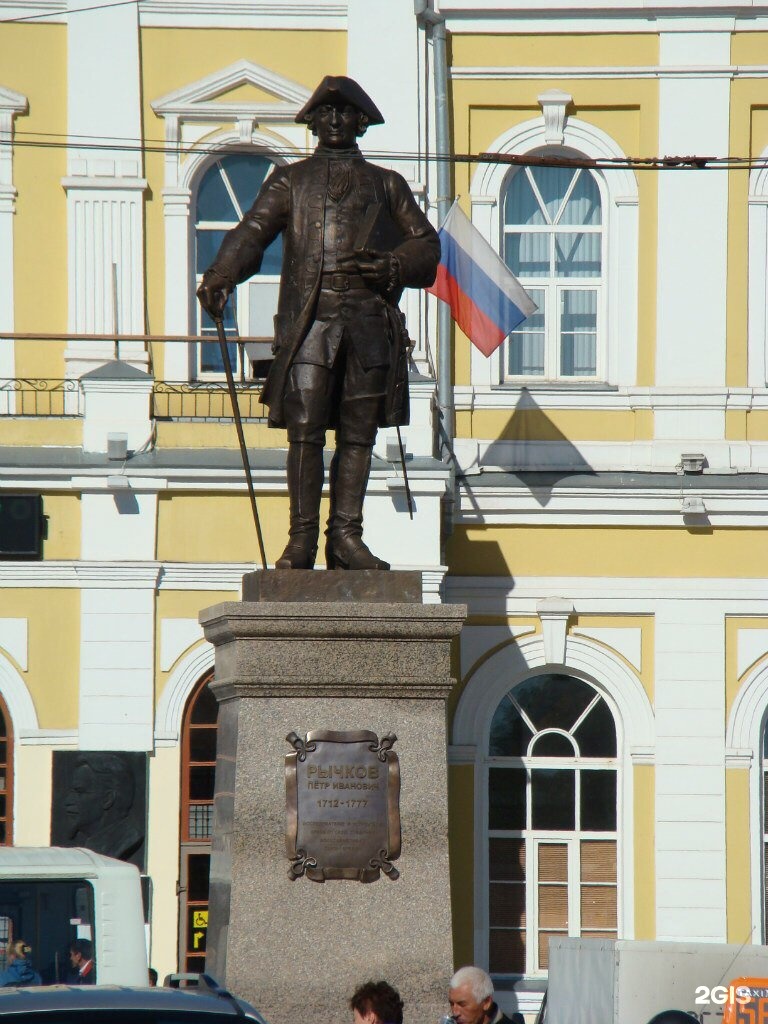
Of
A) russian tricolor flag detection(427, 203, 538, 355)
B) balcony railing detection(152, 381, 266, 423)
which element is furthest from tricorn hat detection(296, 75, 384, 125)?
russian tricolor flag detection(427, 203, 538, 355)

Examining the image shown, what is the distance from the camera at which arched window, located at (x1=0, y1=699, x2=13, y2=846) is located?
16.5 m

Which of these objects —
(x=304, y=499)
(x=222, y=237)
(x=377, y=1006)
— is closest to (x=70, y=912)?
(x=304, y=499)

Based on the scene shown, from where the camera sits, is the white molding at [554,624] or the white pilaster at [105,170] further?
the white molding at [554,624]

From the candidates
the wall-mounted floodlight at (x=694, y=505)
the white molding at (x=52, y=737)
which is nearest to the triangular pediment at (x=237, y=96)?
the wall-mounted floodlight at (x=694, y=505)

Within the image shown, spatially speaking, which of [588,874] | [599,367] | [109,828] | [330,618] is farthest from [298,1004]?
[599,367]

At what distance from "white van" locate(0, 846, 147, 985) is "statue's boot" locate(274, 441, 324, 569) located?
2808 mm

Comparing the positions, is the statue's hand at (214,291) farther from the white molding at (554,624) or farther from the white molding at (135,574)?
the white molding at (554,624)

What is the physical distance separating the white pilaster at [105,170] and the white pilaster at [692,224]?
15.2ft

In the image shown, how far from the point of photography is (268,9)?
60.1ft

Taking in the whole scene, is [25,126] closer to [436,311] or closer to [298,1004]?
[436,311]

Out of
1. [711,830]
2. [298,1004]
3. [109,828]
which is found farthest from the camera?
[711,830]

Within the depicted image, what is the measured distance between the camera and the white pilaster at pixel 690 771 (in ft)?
57.7

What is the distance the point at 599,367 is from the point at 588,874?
4514mm

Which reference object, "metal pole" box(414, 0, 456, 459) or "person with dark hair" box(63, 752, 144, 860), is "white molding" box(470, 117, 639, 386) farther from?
"person with dark hair" box(63, 752, 144, 860)
